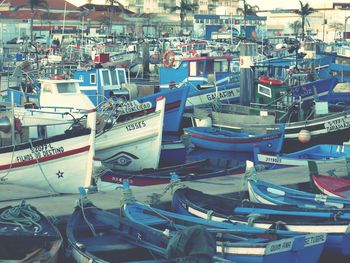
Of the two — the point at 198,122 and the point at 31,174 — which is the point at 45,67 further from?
the point at 31,174

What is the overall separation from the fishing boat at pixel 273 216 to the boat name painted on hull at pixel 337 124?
11034 millimetres

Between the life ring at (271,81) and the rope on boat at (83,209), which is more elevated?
the life ring at (271,81)

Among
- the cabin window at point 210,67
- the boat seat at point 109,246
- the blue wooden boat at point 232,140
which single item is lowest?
the blue wooden boat at point 232,140

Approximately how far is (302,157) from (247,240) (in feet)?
29.6

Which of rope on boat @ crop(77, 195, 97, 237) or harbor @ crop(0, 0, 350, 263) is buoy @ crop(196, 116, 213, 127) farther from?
rope on boat @ crop(77, 195, 97, 237)

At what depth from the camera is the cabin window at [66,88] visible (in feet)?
66.3

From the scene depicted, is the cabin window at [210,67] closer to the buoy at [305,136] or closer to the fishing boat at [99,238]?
the buoy at [305,136]

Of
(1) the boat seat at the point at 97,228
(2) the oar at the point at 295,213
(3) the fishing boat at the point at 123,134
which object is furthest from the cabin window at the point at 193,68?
(1) the boat seat at the point at 97,228

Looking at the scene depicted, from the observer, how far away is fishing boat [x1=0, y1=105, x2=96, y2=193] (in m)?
15.8

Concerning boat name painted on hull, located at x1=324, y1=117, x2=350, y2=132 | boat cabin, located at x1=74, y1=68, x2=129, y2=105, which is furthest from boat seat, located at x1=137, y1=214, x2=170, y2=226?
boat cabin, located at x1=74, y1=68, x2=129, y2=105

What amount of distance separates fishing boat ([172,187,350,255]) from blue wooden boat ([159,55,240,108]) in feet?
50.9

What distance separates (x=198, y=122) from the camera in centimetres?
2555

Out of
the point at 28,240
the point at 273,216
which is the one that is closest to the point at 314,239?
the point at 273,216

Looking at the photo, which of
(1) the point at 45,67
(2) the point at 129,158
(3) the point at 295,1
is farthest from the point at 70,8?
(2) the point at 129,158
